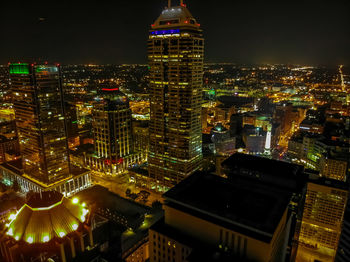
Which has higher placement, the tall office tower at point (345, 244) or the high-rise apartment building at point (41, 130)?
the high-rise apartment building at point (41, 130)

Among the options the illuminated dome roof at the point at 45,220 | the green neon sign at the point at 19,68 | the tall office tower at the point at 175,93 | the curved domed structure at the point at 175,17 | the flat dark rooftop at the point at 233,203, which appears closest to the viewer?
the flat dark rooftop at the point at 233,203

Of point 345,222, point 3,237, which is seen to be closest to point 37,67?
point 3,237

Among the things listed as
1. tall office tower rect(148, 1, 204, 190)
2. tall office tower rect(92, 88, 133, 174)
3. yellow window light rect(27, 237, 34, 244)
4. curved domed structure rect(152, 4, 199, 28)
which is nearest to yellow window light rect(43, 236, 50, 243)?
yellow window light rect(27, 237, 34, 244)

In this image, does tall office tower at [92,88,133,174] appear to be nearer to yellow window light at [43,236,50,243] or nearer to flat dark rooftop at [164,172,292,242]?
yellow window light at [43,236,50,243]

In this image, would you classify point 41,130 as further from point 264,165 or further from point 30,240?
point 264,165

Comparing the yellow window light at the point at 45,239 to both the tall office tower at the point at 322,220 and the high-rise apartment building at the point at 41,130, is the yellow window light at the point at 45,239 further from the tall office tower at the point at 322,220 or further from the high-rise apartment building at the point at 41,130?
the tall office tower at the point at 322,220

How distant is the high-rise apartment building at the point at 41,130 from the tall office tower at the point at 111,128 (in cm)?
1639

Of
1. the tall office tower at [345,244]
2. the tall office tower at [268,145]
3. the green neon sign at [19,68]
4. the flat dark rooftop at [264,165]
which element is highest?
the green neon sign at [19,68]

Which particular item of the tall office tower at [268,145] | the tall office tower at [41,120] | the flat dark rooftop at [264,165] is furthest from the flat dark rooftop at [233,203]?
the tall office tower at [268,145]

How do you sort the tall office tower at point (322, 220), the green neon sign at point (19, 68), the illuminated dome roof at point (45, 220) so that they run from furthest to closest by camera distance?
the green neon sign at point (19, 68) → the tall office tower at point (322, 220) → the illuminated dome roof at point (45, 220)

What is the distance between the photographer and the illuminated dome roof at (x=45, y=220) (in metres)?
49.9

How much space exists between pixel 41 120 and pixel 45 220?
1839 inches

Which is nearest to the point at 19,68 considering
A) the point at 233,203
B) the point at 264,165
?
the point at 233,203

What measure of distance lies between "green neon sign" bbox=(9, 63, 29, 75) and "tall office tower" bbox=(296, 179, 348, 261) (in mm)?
96998
